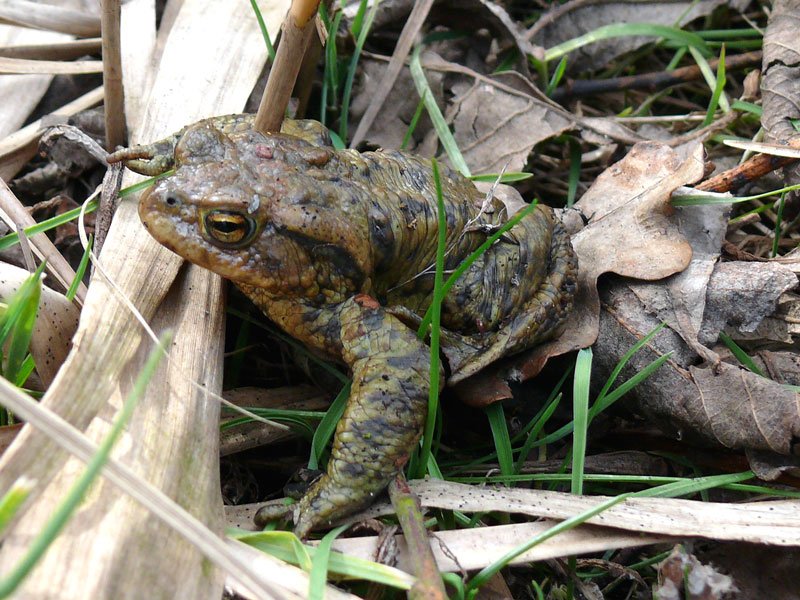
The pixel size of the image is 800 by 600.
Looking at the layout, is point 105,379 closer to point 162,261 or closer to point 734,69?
point 162,261

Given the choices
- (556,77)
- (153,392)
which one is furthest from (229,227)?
(556,77)

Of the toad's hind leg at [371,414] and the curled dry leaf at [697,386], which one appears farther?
the curled dry leaf at [697,386]

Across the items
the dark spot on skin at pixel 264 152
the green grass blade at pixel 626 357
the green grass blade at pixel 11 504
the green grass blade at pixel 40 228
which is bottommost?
the green grass blade at pixel 626 357

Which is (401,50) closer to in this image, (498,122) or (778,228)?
(498,122)

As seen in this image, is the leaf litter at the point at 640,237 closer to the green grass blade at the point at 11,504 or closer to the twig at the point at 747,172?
the twig at the point at 747,172

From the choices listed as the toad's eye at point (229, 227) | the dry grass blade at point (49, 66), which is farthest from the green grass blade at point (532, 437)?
the dry grass blade at point (49, 66)

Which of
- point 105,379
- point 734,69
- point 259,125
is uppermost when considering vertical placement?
point 259,125

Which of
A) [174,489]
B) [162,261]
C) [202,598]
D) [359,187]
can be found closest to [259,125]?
[359,187]
